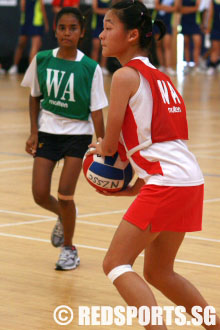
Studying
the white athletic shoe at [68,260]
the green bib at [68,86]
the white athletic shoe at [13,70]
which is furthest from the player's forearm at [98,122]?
the white athletic shoe at [13,70]

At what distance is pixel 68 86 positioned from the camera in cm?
541

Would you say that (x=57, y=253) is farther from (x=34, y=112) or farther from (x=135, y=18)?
(x=135, y=18)

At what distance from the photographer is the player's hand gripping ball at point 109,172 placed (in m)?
3.91

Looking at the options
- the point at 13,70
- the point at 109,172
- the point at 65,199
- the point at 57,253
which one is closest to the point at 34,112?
the point at 65,199

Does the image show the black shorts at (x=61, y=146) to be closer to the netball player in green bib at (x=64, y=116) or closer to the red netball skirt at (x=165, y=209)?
the netball player in green bib at (x=64, y=116)

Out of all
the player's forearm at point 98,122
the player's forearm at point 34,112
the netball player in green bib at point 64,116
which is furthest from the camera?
the player's forearm at point 34,112

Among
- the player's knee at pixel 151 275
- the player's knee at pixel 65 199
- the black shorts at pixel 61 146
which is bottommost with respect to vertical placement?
the player's knee at pixel 65 199

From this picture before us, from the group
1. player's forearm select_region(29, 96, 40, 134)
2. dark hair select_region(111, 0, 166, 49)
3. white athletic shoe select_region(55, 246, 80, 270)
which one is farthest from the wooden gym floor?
dark hair select_region(111, 0, 166, 49)

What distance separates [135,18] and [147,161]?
62 cm

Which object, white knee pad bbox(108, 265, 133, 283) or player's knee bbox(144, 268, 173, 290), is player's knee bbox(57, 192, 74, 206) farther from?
white knee pad bbox(108, 265, 133, 283)

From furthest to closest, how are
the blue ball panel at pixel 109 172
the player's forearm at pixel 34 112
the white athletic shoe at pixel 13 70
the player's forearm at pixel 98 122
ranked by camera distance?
the white athletic shoe at pixel 13 70
the player's forearm at pixel 34 112
the player's forearm at pixel 98 122
the blue ball panel at pixel 109 172

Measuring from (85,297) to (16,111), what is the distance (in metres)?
9.42

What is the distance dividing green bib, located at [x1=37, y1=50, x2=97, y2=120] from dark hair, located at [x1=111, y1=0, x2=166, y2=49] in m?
1.62

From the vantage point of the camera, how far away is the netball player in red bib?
3531 millimetres
